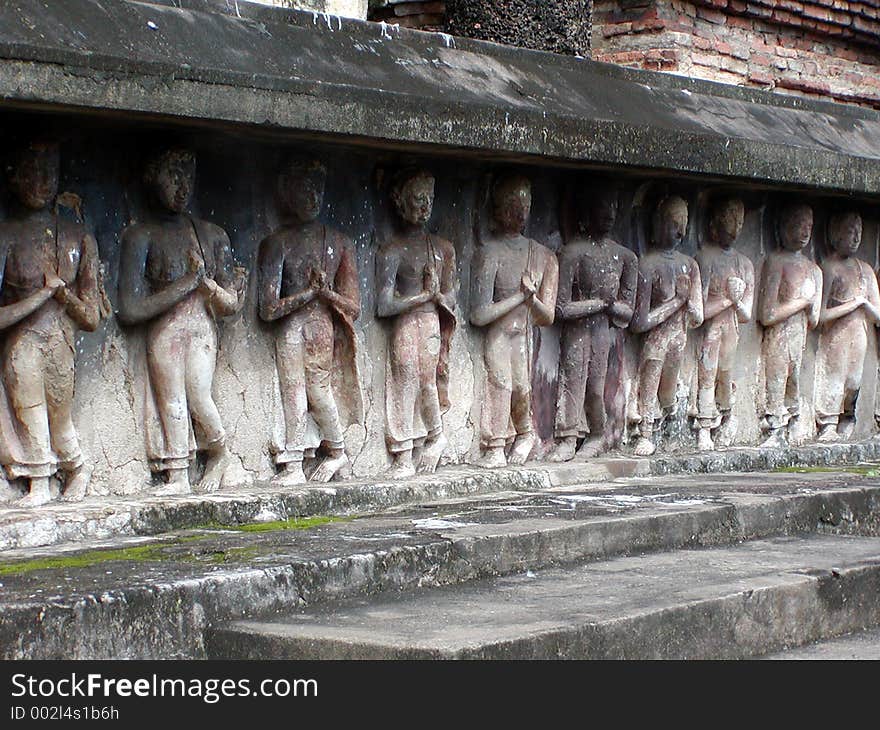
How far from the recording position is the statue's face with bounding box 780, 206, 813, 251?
938 cm

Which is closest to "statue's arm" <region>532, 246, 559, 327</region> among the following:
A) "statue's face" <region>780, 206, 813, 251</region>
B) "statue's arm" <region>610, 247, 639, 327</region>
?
"statue's arm" <region>610, 247, 639, 327</region>

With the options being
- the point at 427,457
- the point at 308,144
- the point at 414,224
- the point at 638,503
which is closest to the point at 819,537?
the point at 638,503

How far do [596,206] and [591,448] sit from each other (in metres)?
1.17

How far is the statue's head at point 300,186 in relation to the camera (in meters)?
7.10

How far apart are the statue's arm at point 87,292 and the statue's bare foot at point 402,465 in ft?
5.38

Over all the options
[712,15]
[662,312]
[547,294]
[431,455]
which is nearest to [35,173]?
[431,455]

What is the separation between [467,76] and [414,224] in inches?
27.3

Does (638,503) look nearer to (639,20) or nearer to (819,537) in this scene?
(819,537)

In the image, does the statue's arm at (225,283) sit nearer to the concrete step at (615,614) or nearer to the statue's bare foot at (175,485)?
the statue's bare foot at (175,485)

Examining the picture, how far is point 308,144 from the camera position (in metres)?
7.14

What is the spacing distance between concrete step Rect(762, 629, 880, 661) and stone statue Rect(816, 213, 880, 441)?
3.57 meters

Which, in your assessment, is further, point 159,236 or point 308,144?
point 308,144

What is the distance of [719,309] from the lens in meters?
8.97

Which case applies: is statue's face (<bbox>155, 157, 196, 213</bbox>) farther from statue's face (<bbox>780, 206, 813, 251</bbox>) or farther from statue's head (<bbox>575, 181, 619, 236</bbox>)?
statue's face (<bbox>780, 206, 813, 251</bbox>)
